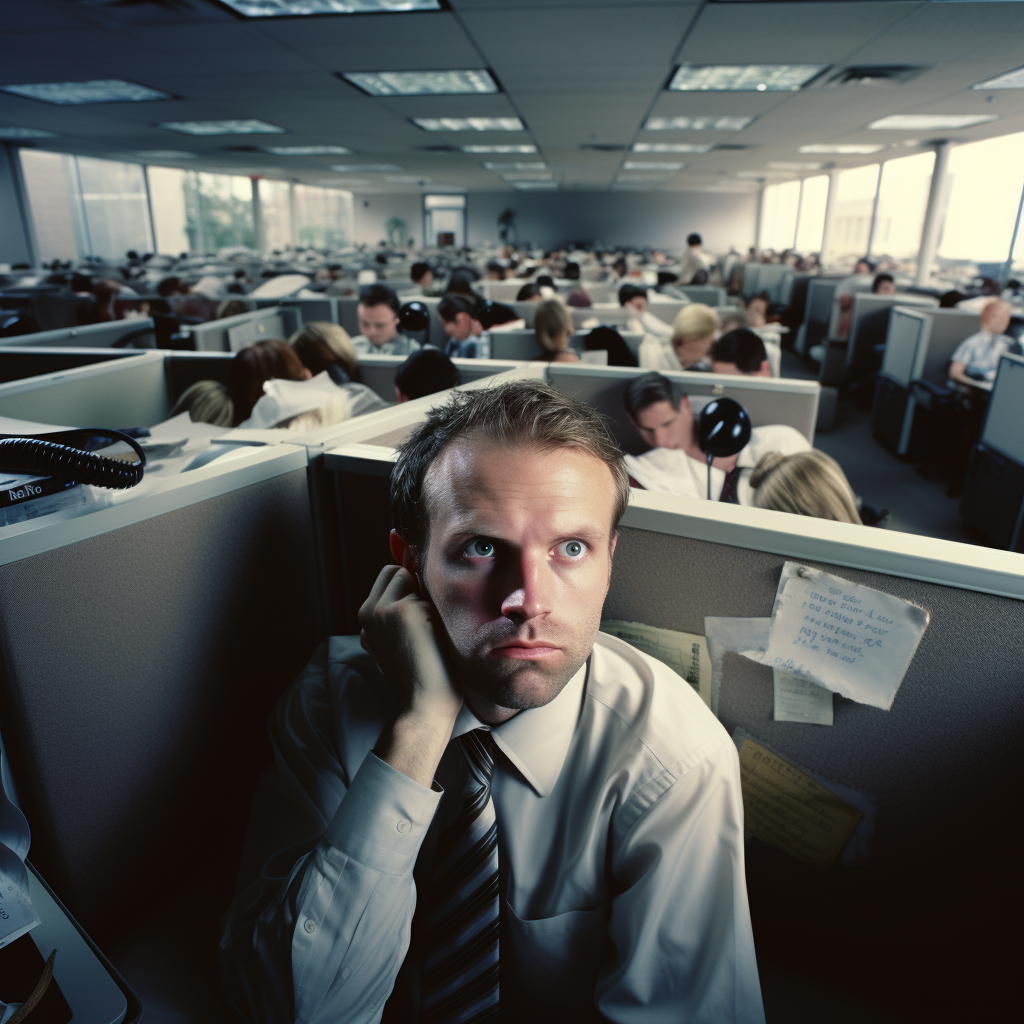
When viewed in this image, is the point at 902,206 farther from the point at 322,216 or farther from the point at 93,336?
the point at 322,216

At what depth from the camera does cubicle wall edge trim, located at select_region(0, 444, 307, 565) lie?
1.81ft

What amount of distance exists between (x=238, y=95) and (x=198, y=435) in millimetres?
5154

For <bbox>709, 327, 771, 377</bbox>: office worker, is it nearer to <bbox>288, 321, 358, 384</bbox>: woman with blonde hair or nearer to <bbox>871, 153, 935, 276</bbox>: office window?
<bbox>288, 321, 358, 384</bbox>: woman with blonde hair

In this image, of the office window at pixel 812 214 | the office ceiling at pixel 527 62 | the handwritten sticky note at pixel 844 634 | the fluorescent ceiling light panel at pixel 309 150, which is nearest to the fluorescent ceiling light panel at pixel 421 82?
the office ceiling at pixel 527 62

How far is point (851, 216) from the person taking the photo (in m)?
11.9

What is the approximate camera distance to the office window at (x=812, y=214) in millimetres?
12461

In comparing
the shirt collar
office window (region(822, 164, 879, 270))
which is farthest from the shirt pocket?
office window (region(822, 164, 879, 270))

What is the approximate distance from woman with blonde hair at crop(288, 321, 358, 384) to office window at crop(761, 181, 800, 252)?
1517cm

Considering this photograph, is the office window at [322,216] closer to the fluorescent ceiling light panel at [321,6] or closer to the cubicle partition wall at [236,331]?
the fluorescent ceiling light panel at [321,6]

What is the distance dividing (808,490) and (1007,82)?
555cm

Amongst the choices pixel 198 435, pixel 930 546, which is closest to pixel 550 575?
pixel 930 546

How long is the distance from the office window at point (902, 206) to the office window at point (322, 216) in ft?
37.9

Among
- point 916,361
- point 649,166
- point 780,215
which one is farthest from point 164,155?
point 780,215

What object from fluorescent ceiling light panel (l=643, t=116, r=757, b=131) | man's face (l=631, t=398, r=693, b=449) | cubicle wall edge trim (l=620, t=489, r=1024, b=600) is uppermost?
fluorescent ceiling light panel (l=643, t=116, r=757, b=131)
